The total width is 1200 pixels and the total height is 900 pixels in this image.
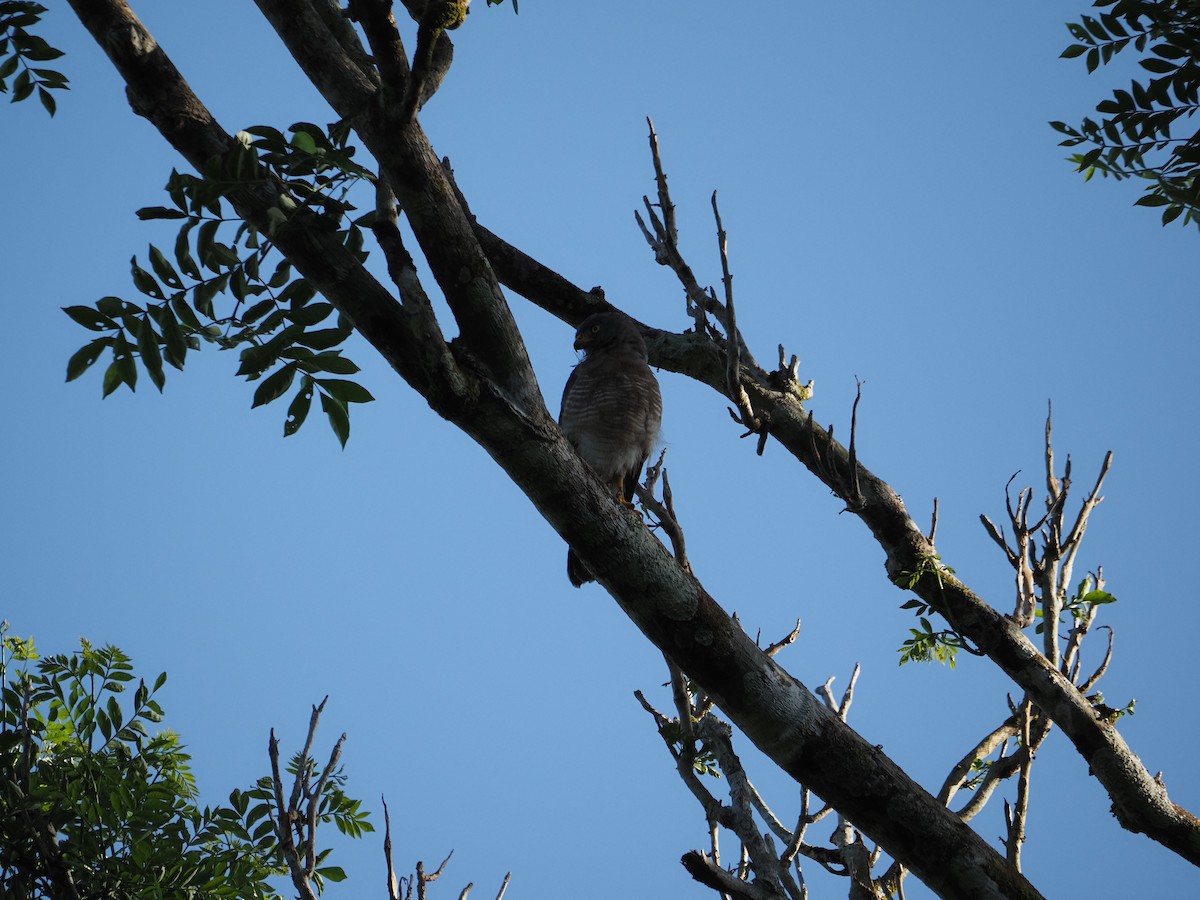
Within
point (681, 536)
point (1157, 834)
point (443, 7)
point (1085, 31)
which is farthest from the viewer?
point (1085, 31)

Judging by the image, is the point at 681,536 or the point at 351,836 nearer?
the point at 681,536

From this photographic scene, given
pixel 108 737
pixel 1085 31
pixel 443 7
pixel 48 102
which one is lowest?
pixel 108 737

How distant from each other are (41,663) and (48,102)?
246 centimetres

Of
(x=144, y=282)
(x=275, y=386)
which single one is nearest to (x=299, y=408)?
(x=275, y=386)

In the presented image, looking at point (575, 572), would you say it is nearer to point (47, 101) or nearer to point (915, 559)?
point (915, 559)

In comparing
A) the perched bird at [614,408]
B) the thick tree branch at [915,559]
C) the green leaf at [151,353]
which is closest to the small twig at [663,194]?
the thick tree branch at [915,559]

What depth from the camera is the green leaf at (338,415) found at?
114 inches

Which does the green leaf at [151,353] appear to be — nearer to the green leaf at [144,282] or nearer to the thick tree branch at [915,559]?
the green leaf at [144,282]

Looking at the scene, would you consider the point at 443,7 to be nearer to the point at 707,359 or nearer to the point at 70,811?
the point at 707,359

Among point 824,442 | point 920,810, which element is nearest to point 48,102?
point 824,442

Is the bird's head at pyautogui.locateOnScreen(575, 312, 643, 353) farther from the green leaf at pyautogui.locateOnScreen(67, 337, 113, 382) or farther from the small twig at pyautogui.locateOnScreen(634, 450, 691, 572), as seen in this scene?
the green leaf at pyautogui.locateOnScreen(67, 337, 113, 382)

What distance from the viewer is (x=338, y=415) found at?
289 centimetres

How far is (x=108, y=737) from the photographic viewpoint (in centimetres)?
447

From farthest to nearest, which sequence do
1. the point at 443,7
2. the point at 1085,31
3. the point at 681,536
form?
the point at 1085,31, the point at 681,536, the point at 443,7
